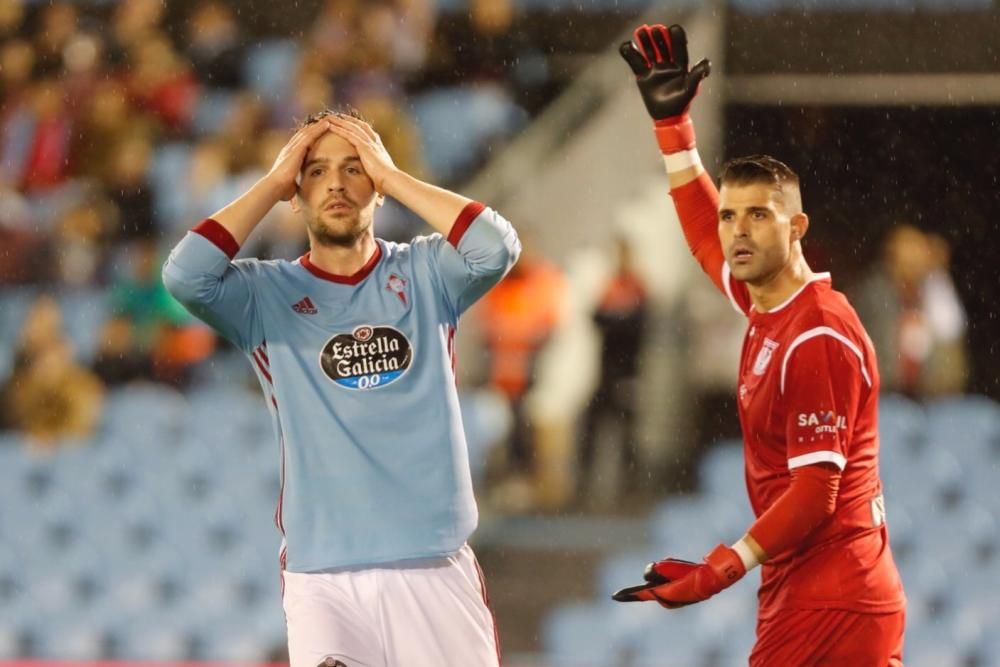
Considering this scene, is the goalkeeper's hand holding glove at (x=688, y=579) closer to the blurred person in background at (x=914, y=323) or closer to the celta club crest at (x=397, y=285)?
the celta club crest at (x=397, y=285)

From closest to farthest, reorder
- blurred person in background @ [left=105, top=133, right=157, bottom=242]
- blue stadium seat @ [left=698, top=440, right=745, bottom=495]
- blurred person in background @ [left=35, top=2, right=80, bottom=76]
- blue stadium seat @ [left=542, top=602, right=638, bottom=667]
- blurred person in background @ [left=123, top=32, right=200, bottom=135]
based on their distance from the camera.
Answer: blue stadium seat @ [left=542, top=602, right=638, bottom=667] < blue stadium seat @ [left=698, top=440, right=745, bottom=495] < blurred person in background @ [left=105, top=133, right=157, bottom=242] < blurred person in background @ [left=123, top=32, right=200, bottom=135] < blurred person in background @ [left=35, top=2, right=80, bottom=76]

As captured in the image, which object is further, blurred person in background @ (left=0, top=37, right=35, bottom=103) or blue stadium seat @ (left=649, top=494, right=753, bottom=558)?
blurred person in background @ (left=0, top=37, right=35, bottom=103)

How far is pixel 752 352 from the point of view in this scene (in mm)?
4312

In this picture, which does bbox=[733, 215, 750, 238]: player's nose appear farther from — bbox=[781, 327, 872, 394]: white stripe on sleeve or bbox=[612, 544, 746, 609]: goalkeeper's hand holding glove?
bbox=[612, 544, 746, 609]: goalkeeper's hand holding glove

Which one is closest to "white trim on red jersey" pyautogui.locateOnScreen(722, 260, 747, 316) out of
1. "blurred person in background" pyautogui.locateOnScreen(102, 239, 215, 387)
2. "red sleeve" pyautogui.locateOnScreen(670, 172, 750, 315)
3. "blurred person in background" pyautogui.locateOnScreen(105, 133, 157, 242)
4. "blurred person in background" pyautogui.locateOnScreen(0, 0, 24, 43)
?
"red sleeve" pyautogui.locateOnScreen(670, 172, 750, 315)

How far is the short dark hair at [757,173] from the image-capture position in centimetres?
428

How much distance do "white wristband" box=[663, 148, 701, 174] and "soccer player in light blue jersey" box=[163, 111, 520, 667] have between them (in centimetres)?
79

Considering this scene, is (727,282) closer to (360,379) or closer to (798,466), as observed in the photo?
(798,466)

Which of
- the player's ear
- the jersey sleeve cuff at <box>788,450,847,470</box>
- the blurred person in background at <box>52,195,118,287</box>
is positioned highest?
the blurred person in background at <box>52,195,118,287</box>

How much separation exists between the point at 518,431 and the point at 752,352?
488 centimetres

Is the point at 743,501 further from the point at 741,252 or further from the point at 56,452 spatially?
the point at 741,252

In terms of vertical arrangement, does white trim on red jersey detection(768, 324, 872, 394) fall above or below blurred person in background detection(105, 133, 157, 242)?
below

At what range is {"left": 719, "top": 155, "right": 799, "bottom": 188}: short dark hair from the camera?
14.0 ft

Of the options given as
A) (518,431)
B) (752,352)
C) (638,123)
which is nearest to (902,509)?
(518,431)
